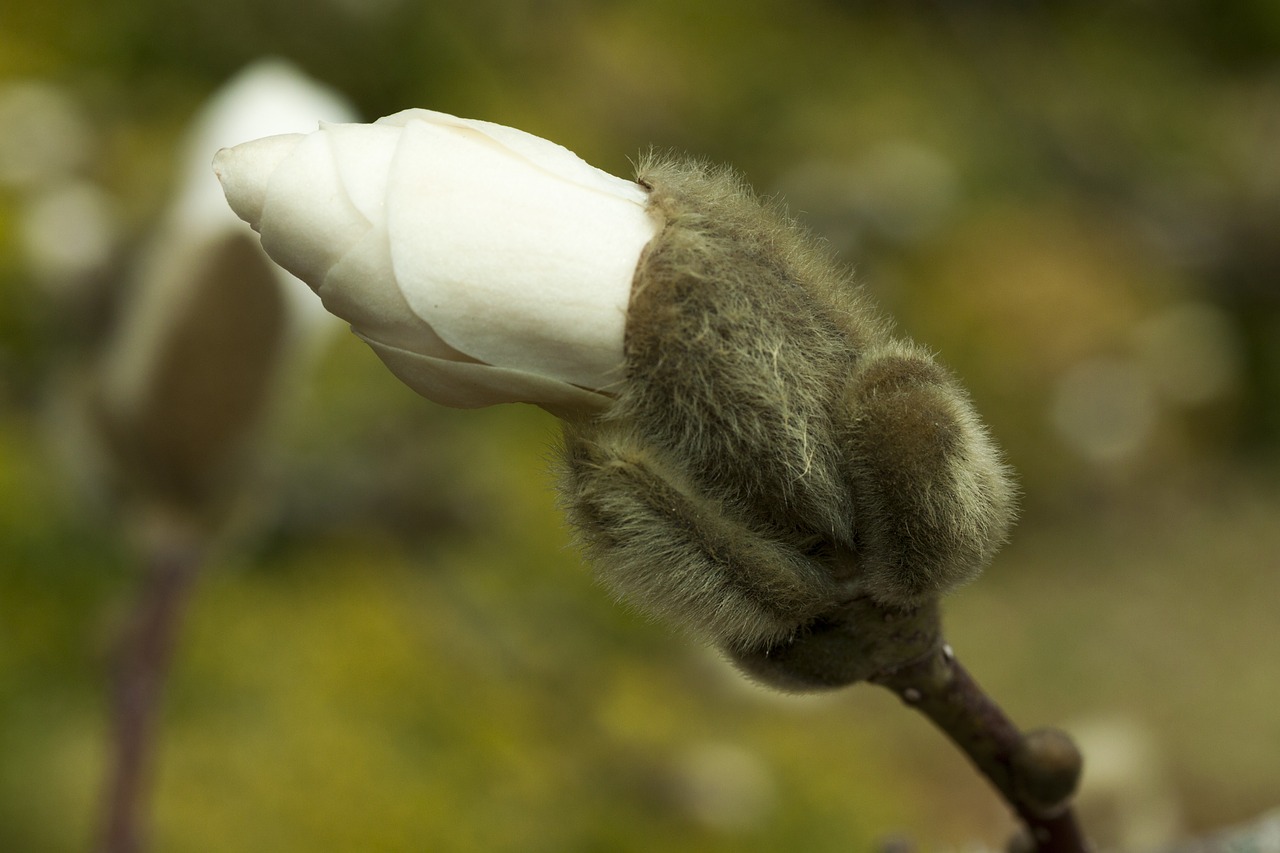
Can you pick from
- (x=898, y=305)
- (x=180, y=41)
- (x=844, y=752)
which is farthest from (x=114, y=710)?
(x=898, y=305)

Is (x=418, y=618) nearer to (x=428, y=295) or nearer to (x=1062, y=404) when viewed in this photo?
(x=428, y=295)

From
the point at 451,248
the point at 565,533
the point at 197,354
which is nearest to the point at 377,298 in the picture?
the point at 451,248

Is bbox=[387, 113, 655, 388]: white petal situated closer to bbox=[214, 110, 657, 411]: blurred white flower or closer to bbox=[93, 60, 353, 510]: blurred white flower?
bbox=[214, 110, 657, 411]: blurred white flower

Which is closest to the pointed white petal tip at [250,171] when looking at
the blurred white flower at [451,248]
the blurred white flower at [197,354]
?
the blurred white flower at [451,248]

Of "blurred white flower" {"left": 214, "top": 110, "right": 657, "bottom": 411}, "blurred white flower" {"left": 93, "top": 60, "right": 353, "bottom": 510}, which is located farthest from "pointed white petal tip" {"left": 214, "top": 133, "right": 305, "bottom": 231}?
"blurred white flower" {"left": 93, "top": 60, "right": 353, "bottom": 510}

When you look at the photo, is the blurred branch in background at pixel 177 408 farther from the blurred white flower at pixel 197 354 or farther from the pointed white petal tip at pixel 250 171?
the pointed white petal tip at pixel 250 171

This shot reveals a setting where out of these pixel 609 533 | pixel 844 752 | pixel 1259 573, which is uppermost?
pixel 609 533

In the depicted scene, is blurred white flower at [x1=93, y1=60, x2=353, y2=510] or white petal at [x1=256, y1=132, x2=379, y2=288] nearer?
white petal at [x1=256, y1=132, x2=379, y2=288]
